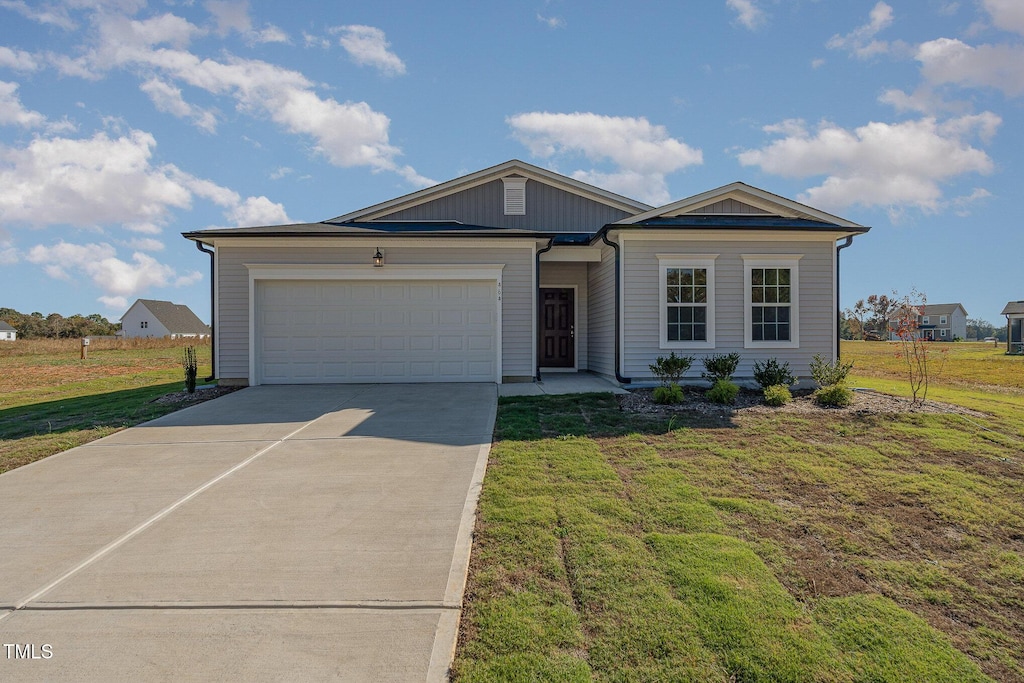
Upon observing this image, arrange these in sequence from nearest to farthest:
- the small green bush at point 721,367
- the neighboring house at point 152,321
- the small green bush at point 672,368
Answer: the small green bush at point 672,368 → the small green bush at point 721,367 → the neighboring house at point 152,321

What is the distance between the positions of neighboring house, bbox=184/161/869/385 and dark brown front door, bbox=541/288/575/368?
245cm

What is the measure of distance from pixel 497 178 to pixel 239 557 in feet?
40.6

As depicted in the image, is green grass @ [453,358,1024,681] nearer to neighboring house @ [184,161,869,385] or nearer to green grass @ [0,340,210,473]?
neighboring house @ [184,161,869,385]

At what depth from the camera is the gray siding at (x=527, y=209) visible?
1432 centimetres

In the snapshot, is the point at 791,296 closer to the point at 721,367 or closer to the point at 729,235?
the point at 729,235

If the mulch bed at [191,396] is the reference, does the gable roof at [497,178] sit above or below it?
above

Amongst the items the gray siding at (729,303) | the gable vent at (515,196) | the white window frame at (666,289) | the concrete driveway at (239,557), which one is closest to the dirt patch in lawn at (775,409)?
the gray siding at (729,303)

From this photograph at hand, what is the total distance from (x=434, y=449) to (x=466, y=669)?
3709mm

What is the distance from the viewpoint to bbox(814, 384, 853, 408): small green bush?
845 cm

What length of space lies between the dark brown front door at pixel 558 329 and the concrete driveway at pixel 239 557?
7280 millimetres

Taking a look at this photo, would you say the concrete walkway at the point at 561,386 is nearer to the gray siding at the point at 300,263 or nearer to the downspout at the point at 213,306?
the gray siding at the point at 300,263

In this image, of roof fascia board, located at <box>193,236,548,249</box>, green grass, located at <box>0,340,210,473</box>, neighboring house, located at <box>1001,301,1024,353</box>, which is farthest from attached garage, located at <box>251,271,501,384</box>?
neighboring house, located at <box>1001,301,1024,353</box>

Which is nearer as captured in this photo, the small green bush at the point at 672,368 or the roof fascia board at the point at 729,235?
the small green bush at the point at 672,368

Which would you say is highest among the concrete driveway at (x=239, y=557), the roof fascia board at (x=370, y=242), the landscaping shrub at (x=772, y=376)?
the roof fascia board at (x=370, y=242)
